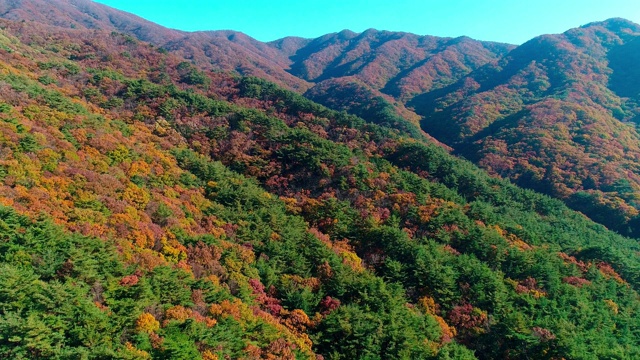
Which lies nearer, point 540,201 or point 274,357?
point 274,357

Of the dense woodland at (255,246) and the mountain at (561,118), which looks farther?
the mountain at (561,118)

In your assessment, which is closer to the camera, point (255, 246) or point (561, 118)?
point (255, 246)

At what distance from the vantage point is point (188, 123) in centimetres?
5244

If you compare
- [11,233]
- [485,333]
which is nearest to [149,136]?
[11,233]

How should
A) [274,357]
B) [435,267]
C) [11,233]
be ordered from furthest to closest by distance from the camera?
[435,267], [274,357], [11,233]

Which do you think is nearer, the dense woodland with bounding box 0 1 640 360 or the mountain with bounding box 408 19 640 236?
the dense woodland with bounding box 0 1 640 360

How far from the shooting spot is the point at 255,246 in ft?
101

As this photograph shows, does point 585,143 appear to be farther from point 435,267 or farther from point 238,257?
point 238,257

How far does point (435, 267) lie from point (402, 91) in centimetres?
12871

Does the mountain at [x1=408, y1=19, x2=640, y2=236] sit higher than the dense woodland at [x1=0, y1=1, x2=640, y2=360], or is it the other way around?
the mountain at [x1=408, y1=19, x2=640, y2=236]

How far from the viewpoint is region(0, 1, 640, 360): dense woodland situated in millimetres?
17141

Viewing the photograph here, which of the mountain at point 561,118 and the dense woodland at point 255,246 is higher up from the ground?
the mountain at point 561,118

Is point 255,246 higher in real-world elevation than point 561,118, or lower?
lower

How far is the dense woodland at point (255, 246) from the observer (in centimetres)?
1714
